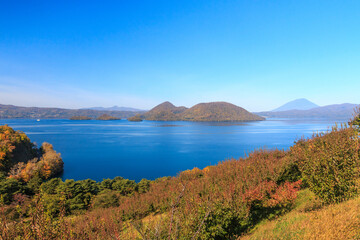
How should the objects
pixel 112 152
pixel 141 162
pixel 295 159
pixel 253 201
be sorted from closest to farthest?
pixel 253 201, pixel 295 159, pixel 141 162, pixel 112 152

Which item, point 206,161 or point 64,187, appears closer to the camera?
point 64,187

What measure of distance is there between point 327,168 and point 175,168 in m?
39.4

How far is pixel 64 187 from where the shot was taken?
22547 millimetres

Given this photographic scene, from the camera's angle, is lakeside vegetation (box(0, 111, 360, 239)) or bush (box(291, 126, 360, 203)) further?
bush (box(291, 126, 360, 203))

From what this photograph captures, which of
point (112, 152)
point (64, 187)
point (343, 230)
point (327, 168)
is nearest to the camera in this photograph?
point (343, 230)

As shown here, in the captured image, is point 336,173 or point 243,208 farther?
point 243,208

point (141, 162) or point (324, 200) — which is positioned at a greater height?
point (324, 200)

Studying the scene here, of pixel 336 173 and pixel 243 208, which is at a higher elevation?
pixel 336 173

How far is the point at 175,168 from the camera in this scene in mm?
46031

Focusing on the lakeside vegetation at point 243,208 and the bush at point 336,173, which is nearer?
the lakeside vegetation at point 243,208

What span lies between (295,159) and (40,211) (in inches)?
662

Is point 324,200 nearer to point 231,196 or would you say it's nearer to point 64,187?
point 231,196

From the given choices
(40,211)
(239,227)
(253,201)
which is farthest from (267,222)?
(40,211)

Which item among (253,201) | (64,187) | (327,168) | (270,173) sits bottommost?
(64,187)
